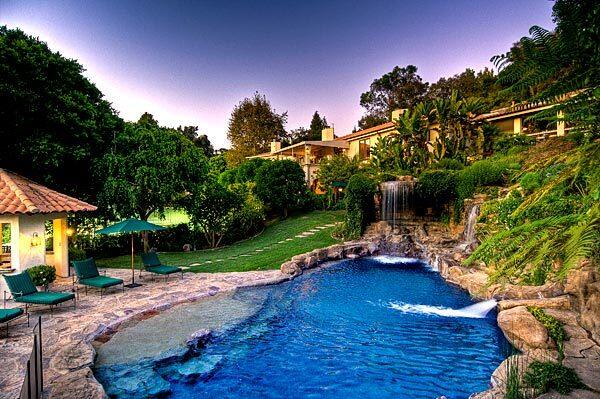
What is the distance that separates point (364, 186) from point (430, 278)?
29.0ft

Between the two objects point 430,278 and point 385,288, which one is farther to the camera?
point 430,278

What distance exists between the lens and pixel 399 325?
29.6ft

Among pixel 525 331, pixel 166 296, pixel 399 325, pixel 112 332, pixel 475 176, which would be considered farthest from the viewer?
pixel 475 176

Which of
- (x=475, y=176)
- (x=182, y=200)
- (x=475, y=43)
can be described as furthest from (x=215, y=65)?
(x=475, y=176)

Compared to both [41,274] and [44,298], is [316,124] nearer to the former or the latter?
[41,274]

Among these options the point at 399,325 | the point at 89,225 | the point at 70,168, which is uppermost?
the point at 70,168

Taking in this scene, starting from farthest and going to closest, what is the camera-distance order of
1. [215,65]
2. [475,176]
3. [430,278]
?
[215,65]
[475,176]
[430,278]

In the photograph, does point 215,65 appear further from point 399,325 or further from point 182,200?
point 399,325

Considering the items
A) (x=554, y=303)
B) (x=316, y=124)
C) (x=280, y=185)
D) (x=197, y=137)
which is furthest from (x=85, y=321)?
(x=197, y=137)

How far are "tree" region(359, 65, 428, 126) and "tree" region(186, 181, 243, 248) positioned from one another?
35128mm

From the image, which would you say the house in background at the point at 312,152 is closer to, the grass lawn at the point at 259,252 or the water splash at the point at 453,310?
the grass lawn at the point at 259,252

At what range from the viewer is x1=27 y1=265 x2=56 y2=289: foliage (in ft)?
36.6

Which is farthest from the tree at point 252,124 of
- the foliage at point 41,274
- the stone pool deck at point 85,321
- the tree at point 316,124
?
the foliage at point 41,274

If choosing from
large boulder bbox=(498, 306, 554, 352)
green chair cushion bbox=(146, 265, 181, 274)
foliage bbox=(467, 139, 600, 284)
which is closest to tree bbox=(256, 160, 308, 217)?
green chair cushion bbox=(146, 265, 181, 274)
